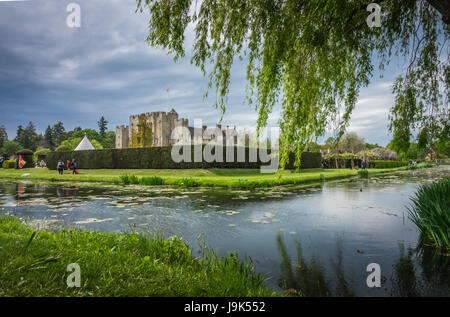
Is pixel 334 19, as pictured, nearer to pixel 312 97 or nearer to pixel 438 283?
pixel 312 97

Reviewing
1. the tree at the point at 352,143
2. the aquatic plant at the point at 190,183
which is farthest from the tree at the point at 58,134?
the tree at the point at 352,143

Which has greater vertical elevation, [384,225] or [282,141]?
[282,141]

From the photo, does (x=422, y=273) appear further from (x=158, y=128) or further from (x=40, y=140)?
(x=40, y=140)

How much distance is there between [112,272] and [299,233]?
12.3 feet

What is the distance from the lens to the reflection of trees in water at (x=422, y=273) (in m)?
3.00

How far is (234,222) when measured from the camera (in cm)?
615

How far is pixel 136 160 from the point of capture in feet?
83.0

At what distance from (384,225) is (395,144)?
2191mm

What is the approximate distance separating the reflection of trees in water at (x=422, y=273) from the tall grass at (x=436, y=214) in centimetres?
26

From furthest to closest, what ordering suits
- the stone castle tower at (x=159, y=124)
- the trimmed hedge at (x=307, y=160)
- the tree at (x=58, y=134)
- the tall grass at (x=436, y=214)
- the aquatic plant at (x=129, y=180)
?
the stone castle tower at (x=159, y=124) → the tree at (x=58, y=134) → the trimmed hedge at (x=307, y=160) → the aquatic plant at (x=129, y=180) → the tall grass at (x=436, y=214)

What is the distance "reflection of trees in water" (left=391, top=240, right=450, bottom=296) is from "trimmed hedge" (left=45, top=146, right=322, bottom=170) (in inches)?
700

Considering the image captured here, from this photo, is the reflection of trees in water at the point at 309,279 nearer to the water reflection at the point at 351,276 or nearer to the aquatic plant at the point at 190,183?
the water reflection at the point at 351,276
